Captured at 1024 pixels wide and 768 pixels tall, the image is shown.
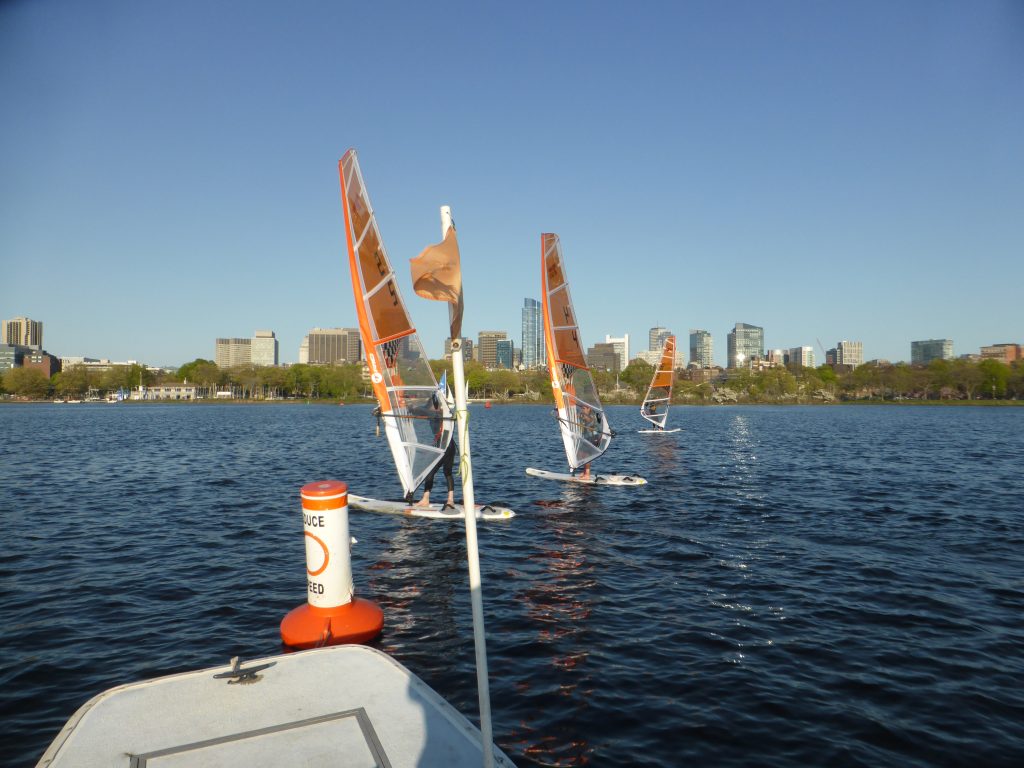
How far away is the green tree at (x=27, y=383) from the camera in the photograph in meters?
190

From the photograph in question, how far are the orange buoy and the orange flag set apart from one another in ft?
18.5

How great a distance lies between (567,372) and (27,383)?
224 metres

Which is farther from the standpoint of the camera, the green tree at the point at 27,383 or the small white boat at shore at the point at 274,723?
the green tree at the point at 27,383

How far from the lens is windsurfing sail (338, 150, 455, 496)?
17.2 m

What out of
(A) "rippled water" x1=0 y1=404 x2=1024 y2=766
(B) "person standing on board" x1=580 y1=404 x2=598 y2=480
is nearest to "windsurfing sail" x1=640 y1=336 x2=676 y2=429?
(B) "person standing on board" x1=580 y1=404 x2=598 y2=480

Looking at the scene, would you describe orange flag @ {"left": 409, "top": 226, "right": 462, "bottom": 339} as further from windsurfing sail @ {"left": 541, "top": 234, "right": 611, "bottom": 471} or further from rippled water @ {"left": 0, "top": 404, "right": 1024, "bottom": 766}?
windsurfing sail @ {"left": 541, "top": 234, "right": 611, "bottom": 471}

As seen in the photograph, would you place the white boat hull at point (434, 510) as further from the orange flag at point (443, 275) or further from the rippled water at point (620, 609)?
the orange flag at point (443, 275)

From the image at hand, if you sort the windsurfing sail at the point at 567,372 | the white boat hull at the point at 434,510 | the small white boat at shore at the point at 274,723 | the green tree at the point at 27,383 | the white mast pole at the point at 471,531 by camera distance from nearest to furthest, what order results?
the white mast pole at the point at 471,531 < the small white boat at shore at the point at 274,723 < the white boat hull at the point at 434,510 < the windsurfing sail at the point at 567,372 < the green tree at the point at 27,383

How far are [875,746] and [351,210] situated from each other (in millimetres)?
16134

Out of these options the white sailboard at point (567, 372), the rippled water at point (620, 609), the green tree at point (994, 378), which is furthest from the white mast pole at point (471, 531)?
the green tree at point (994, 378)

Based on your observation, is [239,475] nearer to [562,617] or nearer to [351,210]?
[351,210]

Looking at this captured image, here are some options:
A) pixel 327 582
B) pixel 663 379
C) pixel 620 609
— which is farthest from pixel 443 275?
pixel 663 379

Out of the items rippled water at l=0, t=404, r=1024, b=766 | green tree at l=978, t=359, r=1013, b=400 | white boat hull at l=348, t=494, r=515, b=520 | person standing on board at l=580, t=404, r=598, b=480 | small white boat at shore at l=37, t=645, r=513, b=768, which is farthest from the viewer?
green tree at l=978, t=359, r=1013, b=400

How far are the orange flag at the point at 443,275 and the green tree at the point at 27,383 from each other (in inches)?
9336
